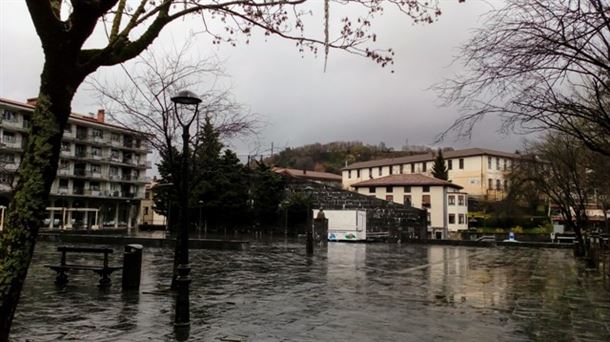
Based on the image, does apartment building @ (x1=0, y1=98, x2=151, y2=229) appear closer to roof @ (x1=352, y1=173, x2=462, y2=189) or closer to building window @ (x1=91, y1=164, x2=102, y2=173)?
building window @ (x1=91, y1=164, x2=102, y2=173)

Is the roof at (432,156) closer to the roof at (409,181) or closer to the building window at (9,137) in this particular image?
the roof at (409,181)

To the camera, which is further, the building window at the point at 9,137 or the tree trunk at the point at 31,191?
the building window at the point at 9,137

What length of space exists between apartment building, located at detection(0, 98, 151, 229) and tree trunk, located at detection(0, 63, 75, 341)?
222 feet

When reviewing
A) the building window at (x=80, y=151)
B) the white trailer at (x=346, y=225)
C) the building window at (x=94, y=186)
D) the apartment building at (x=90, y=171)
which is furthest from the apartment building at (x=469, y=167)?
the white trailer at (x=346, y=225)

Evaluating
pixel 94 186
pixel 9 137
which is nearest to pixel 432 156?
pixel 94 186

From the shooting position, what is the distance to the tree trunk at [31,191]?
162 inches

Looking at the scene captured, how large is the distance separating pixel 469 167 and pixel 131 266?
90.6m

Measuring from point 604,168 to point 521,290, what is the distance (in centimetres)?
719

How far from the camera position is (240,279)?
14.5 meters

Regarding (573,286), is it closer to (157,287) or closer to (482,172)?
(157,287)

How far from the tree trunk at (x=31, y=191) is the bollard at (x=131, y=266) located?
7609mm

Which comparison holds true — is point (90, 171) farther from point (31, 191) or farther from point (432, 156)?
point (31, 191)

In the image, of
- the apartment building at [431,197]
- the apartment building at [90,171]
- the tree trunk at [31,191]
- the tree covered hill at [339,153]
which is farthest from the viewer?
the tree covered hill at [339,153]

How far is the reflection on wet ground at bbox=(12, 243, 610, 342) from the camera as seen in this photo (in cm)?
775
